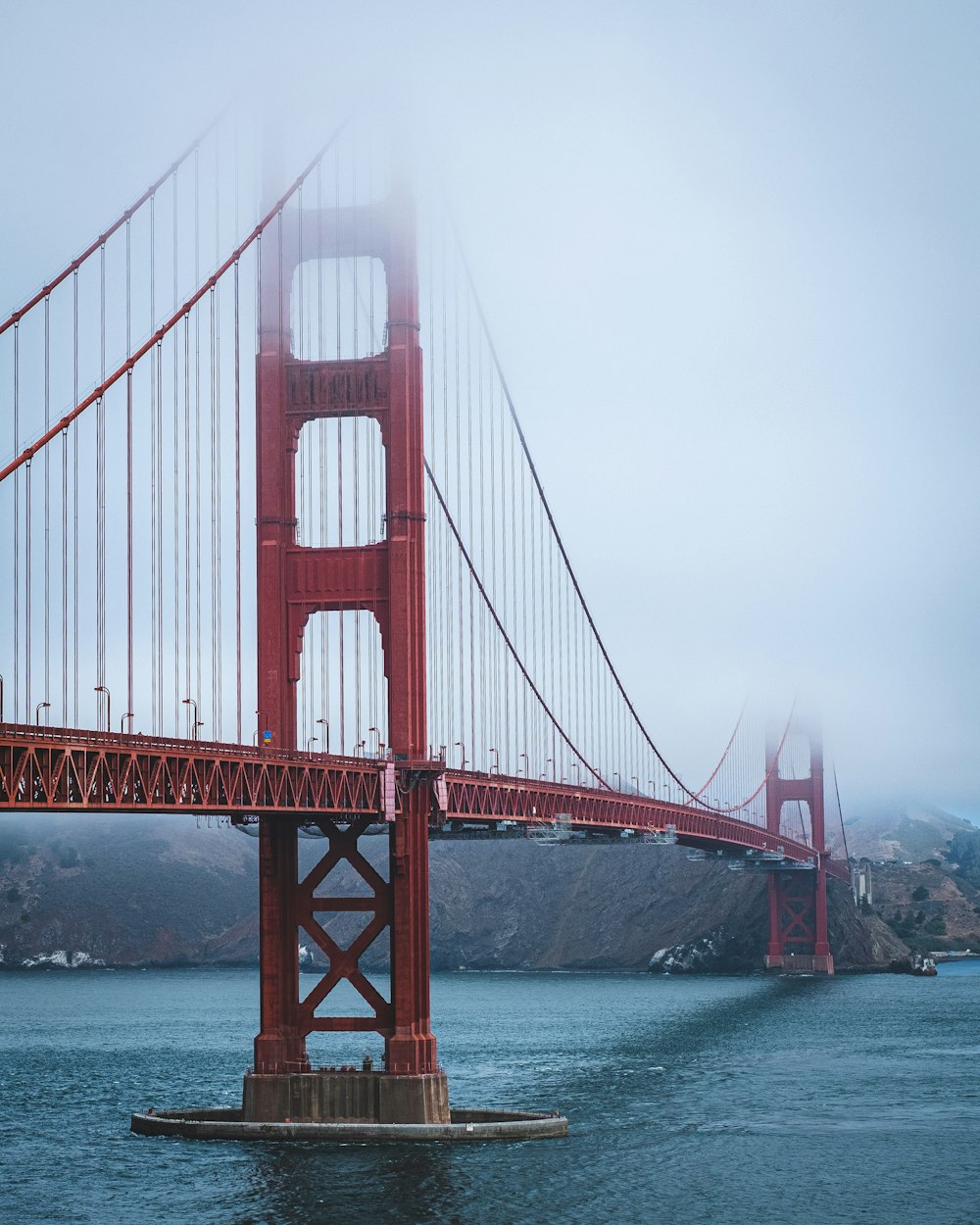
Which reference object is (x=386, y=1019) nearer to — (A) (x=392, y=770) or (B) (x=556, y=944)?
(A) (x=392, y=770)

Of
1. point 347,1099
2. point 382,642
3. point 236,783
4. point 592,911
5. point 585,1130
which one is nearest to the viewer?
point 236,783

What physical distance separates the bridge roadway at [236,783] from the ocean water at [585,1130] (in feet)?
25.2

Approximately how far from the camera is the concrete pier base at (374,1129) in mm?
43688

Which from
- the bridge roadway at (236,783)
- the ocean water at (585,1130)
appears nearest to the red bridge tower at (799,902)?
→ the ocean water at (585,1130)

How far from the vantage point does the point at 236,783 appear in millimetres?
39969

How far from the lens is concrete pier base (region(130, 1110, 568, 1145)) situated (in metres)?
43.7

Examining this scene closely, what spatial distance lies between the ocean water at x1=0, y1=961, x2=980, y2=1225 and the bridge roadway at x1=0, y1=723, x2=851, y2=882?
769 cm

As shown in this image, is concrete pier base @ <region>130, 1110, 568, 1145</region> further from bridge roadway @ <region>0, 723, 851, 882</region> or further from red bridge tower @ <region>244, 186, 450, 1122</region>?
bridge roadway @ <region>0, 723, 851, 882</region>

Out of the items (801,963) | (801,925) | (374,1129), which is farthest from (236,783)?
(801,925)

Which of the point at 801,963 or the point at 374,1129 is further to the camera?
the point at 801,963

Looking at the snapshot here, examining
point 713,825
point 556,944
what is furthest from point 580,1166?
point 556,944

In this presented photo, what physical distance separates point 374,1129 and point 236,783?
919 centimetres

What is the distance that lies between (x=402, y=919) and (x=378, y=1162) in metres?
5.78

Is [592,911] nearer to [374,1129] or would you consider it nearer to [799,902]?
[799,902]
